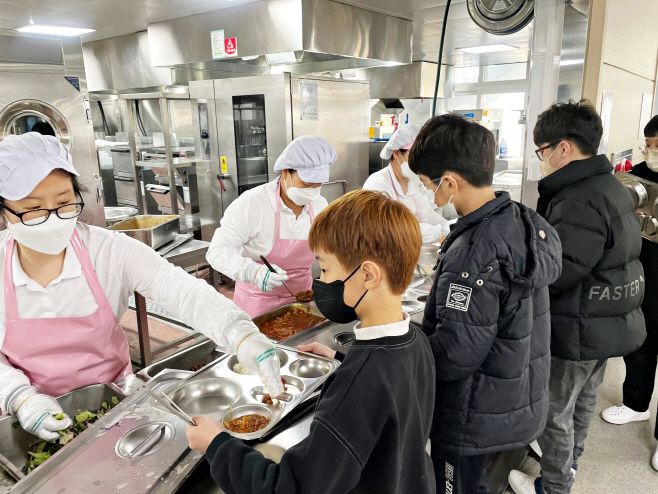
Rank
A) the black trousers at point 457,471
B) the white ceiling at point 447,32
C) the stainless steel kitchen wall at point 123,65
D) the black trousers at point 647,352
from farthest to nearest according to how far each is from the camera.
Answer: the stainless steel kitchen wall at point 123,65, the white ceiling at point 447,32, the black trousers at point 647,352, the black trousers at point 457,471

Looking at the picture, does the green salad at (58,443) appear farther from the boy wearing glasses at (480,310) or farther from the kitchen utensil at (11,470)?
the boy wearing glasses at (480,310)

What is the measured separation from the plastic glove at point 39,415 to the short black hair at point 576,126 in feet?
7.08

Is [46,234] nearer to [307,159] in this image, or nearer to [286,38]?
[307,159]

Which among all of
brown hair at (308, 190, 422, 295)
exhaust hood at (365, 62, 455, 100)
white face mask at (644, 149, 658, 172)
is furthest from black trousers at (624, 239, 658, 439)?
exhaust hood at (365, 62, 455, 100)

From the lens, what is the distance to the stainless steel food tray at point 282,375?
133cm

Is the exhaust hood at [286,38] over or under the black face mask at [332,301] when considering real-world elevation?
over

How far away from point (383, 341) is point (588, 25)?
2.62m

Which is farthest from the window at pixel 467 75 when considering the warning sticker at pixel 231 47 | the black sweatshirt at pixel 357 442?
the black sweatshirt at pixel 357 442

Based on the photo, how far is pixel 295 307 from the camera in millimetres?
2277

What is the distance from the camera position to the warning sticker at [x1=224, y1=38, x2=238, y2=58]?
4506mm

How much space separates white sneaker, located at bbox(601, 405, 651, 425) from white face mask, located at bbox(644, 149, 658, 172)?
1500 millimetres

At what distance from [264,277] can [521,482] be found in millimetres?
1633

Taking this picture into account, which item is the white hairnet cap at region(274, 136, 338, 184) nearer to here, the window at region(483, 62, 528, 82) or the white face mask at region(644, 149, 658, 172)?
the white face mask at region(644, 149, 658, 172)

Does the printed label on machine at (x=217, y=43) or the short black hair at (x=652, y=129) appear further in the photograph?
the printed label on machine at (x=217, y=43)
